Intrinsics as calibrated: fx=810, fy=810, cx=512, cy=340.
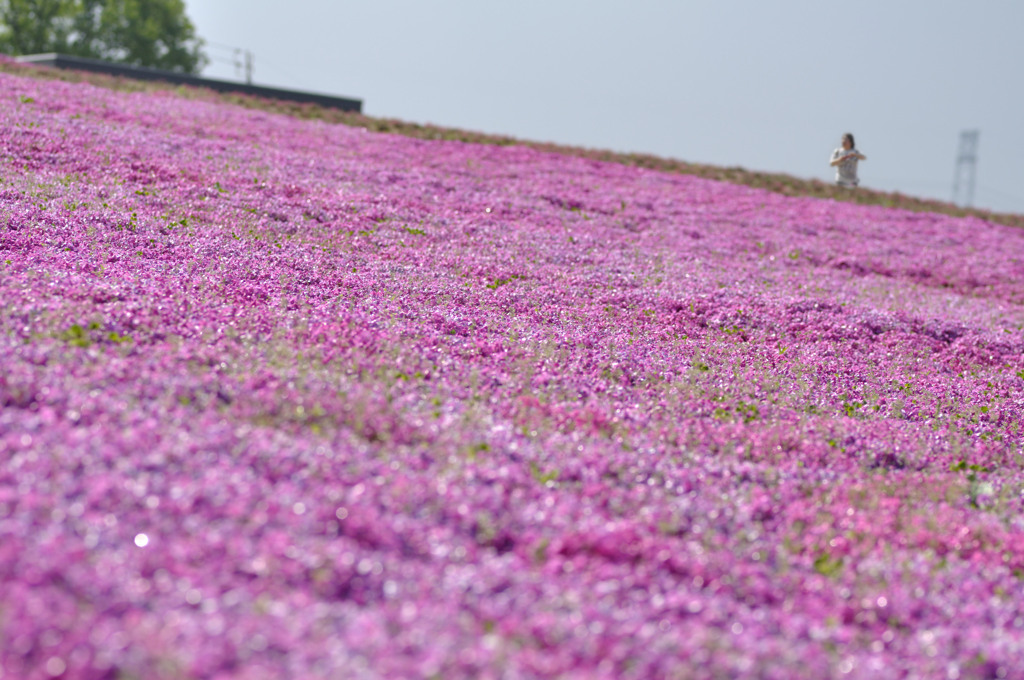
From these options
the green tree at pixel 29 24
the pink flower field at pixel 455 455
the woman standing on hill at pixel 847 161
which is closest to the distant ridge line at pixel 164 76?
the green tree at pixel 29 24

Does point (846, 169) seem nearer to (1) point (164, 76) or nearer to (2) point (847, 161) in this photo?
(2) point (847, 161)

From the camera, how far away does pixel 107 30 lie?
80312 millimetres

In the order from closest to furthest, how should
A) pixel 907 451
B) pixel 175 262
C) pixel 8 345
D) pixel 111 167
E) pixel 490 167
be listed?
pixel 8 345 → pixel 907 451 → pixel 175 262 → pixel 111 167 → pixel 490 167

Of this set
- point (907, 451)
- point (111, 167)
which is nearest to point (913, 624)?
point (907, 451)

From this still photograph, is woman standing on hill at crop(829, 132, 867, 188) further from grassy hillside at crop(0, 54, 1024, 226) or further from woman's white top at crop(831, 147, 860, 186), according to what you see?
grassy hillside at crop(0, 54, 1024, 226)

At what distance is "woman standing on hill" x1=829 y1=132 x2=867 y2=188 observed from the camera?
2381 cm

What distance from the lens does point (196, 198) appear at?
734 inches

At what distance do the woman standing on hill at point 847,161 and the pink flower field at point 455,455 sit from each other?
4795mm

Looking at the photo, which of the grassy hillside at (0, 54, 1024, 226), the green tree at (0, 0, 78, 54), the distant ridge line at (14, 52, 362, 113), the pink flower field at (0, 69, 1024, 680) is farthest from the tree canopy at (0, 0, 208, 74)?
the pink flower field at (0, 69, 1024, 680)

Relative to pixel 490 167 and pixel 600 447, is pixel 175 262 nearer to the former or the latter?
pixel 600 447

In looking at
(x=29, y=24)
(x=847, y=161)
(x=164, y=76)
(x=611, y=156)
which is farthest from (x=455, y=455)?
(x=29, y=24)

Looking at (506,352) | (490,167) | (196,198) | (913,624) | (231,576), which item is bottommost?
(913,624)

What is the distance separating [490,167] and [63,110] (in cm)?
1502

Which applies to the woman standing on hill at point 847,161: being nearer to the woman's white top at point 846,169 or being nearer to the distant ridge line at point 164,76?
the woman's white top at point 846,169
